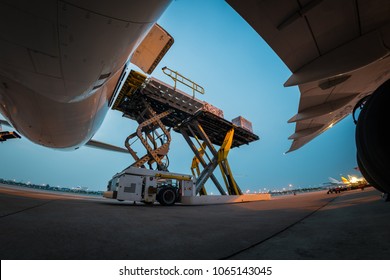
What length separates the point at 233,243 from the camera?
205cm

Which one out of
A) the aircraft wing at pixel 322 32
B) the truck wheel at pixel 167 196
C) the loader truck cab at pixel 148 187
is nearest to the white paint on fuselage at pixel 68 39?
the aircraft wing at pixel 322 32

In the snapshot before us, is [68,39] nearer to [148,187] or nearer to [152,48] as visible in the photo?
[152,48]

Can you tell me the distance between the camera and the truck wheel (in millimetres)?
8500

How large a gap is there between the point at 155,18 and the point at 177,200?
Answer: 8.56 metres

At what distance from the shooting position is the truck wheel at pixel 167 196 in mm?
8500

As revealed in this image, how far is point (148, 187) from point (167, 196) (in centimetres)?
121

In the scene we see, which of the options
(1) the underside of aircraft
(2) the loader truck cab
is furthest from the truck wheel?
(1) the underside of aircraft

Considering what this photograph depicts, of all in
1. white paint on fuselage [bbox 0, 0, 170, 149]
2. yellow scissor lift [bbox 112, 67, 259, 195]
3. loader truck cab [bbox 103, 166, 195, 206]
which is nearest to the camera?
white paint on fuselage [bbox 0, 0, 170, 149]

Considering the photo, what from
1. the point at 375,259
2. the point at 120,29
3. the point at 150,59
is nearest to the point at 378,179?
the point at 375,259

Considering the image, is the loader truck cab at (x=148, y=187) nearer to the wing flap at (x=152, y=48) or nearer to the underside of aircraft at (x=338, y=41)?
the wing flap at (x=152, y=48)

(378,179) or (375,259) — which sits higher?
(378,179)

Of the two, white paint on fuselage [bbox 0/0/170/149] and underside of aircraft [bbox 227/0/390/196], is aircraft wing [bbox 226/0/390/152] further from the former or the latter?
white paint on fuselage [bbox 0/0/170/149]

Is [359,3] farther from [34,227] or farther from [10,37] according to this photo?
[34,227]

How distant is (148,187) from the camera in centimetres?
801
